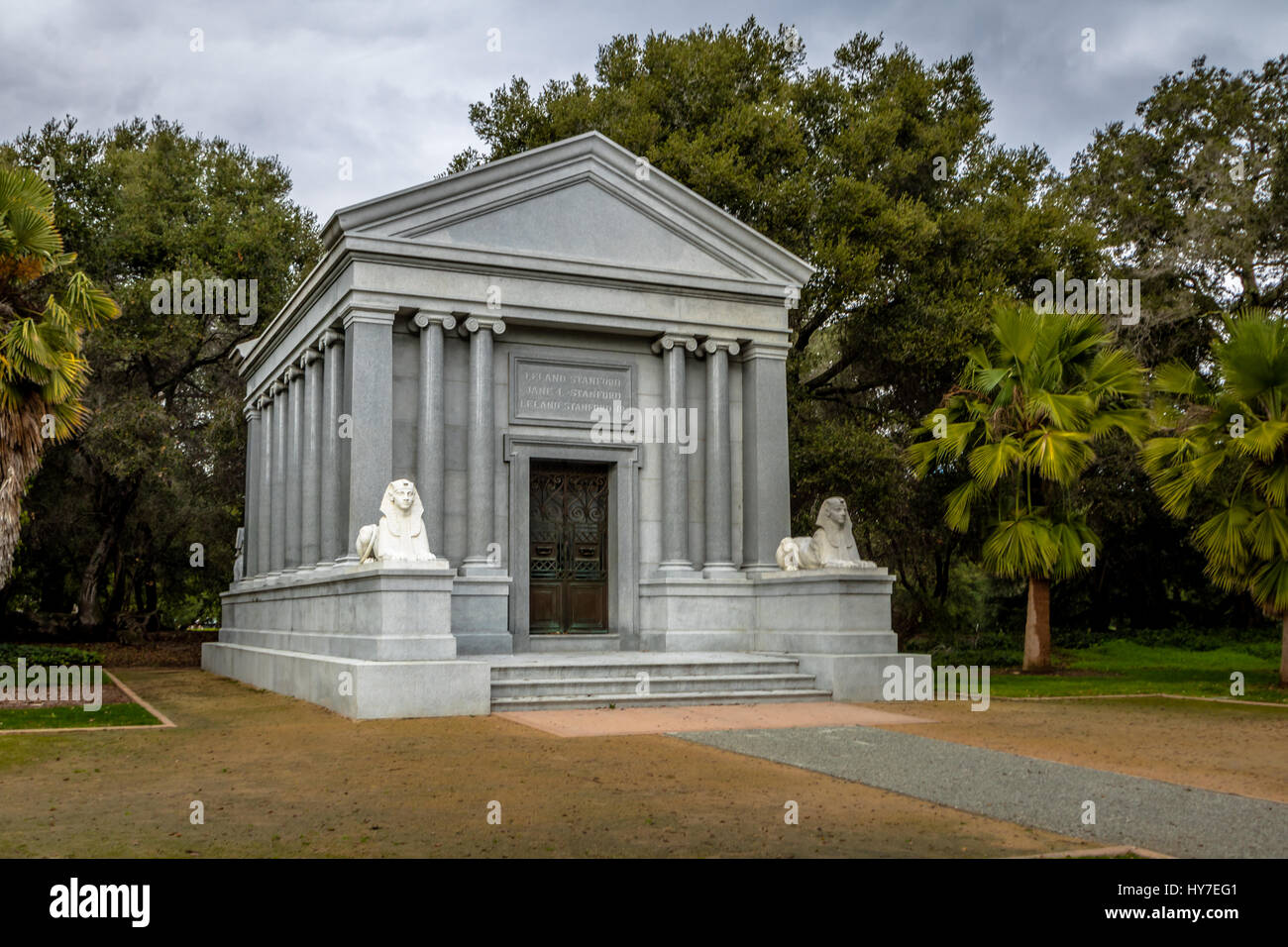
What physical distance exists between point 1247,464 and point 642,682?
9.83 meters

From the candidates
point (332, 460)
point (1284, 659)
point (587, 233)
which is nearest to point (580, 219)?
point (587, 233)

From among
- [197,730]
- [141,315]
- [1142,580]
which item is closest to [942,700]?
[197,730]

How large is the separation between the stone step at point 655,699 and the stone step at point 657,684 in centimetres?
14

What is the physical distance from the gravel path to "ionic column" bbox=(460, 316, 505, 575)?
22.3 ft

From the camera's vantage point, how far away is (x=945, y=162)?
86.8 feet

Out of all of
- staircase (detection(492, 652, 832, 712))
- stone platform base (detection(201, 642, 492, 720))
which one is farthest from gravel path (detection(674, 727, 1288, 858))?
stone platform base (detection(201, 642, 492, 720))

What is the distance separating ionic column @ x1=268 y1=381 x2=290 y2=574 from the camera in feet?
72.9

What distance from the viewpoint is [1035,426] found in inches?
805

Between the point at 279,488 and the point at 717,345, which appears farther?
the point at 279,488

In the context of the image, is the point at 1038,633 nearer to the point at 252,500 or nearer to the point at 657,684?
the point at 657,684

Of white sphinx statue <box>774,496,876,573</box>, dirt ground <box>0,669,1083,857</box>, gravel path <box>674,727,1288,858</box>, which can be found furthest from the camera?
white sphinx statue <box>774,496,876,573</box>

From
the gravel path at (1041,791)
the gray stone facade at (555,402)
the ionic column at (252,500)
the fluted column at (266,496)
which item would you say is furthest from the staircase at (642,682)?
the ionic column at (252,500)

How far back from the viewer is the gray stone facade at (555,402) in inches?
685

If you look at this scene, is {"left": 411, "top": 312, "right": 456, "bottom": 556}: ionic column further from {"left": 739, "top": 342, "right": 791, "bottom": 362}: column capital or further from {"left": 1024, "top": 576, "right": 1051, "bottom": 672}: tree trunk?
{"left": 1024, "top": 576, "right": 1051, "bottom": 672}: tree trunk
